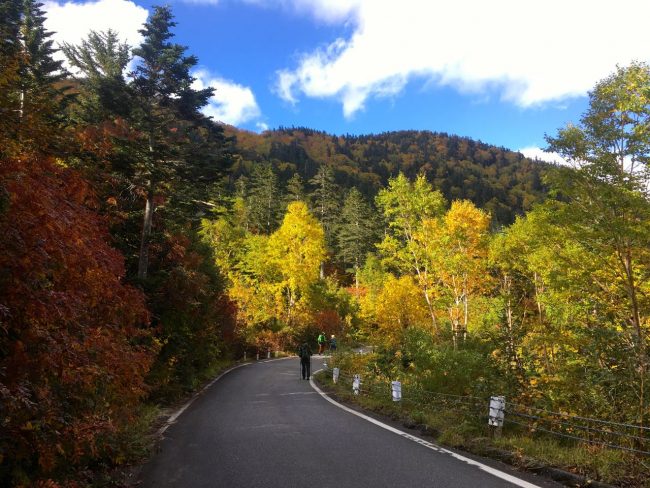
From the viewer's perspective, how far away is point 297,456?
693cm

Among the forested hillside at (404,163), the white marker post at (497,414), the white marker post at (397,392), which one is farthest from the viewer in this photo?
the forested hillside at (404,163)

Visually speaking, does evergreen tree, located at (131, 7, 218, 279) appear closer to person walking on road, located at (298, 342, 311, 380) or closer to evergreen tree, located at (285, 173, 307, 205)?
person walking on road, located at (298, 342, 311, 380)

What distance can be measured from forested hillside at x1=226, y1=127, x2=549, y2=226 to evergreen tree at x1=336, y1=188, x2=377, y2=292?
2734cm

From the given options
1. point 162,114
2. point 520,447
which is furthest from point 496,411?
point 162,114

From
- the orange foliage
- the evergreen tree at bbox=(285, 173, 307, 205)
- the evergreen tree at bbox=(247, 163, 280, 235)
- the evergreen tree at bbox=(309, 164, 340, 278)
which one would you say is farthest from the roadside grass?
the evergreen tree at bbox=(309, 164, 340, 278)

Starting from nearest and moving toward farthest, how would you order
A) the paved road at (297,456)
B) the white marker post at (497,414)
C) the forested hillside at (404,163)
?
the paved road at (297,456) < the white marker post at (497,414) < the forested hillside at (404,163)

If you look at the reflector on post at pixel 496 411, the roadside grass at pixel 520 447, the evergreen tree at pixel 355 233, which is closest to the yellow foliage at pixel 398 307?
the roadside grass at pixel 520 447

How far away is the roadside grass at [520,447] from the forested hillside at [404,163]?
277ft

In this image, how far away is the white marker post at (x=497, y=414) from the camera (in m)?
7.79

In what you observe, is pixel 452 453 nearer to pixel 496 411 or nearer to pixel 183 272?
pixel 496 411

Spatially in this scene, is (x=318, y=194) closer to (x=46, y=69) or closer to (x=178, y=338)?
(x=46, y=69)

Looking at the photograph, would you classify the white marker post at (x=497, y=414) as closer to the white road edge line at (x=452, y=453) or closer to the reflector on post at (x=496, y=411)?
the reflector on post at (x=496, y=411)

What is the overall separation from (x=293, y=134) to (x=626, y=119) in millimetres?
162181

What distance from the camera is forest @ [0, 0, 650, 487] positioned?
429 centimetres
